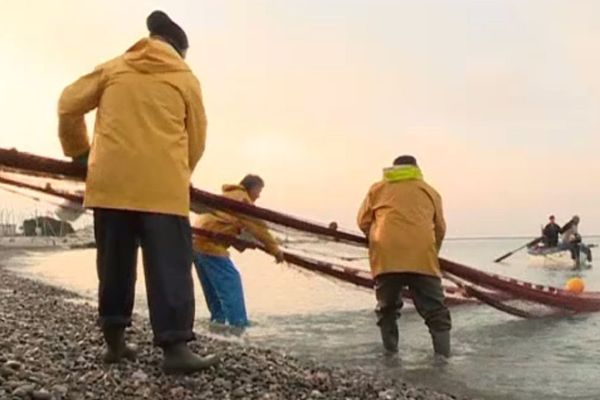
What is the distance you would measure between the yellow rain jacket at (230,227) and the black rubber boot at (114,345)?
126 inches

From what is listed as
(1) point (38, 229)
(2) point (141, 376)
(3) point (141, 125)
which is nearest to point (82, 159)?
(3) point (141, 125)

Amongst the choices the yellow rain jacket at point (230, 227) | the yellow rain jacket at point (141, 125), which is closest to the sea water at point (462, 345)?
the yellow rain jacket at point (230, 227)

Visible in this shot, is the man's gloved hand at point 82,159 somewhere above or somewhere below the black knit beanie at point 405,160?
below

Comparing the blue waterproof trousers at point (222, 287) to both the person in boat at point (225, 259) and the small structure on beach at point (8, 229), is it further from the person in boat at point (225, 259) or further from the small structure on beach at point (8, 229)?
the small structure on beach at point (8, 229)

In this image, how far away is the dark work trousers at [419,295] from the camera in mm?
8039

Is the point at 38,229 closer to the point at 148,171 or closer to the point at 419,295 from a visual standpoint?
the point at 419,295

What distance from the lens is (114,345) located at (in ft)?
16.1

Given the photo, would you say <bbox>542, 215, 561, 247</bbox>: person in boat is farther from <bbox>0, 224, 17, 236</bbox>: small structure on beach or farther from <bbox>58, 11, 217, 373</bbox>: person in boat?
<bbox>0, 224, 17, 236</bbox>: small structure on beach

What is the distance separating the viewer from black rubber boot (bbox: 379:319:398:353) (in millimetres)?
8609

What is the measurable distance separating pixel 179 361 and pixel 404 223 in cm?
376

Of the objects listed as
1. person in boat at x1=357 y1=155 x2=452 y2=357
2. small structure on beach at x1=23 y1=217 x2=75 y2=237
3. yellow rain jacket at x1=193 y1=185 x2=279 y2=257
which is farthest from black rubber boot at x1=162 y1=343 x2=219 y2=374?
small structure on beach at x1=23 y1=217 x2=75 y2=237

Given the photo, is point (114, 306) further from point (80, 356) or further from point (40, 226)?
point (40, 226)

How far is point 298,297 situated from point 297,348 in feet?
29.0

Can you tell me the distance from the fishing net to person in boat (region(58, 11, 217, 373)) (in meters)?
0.66
